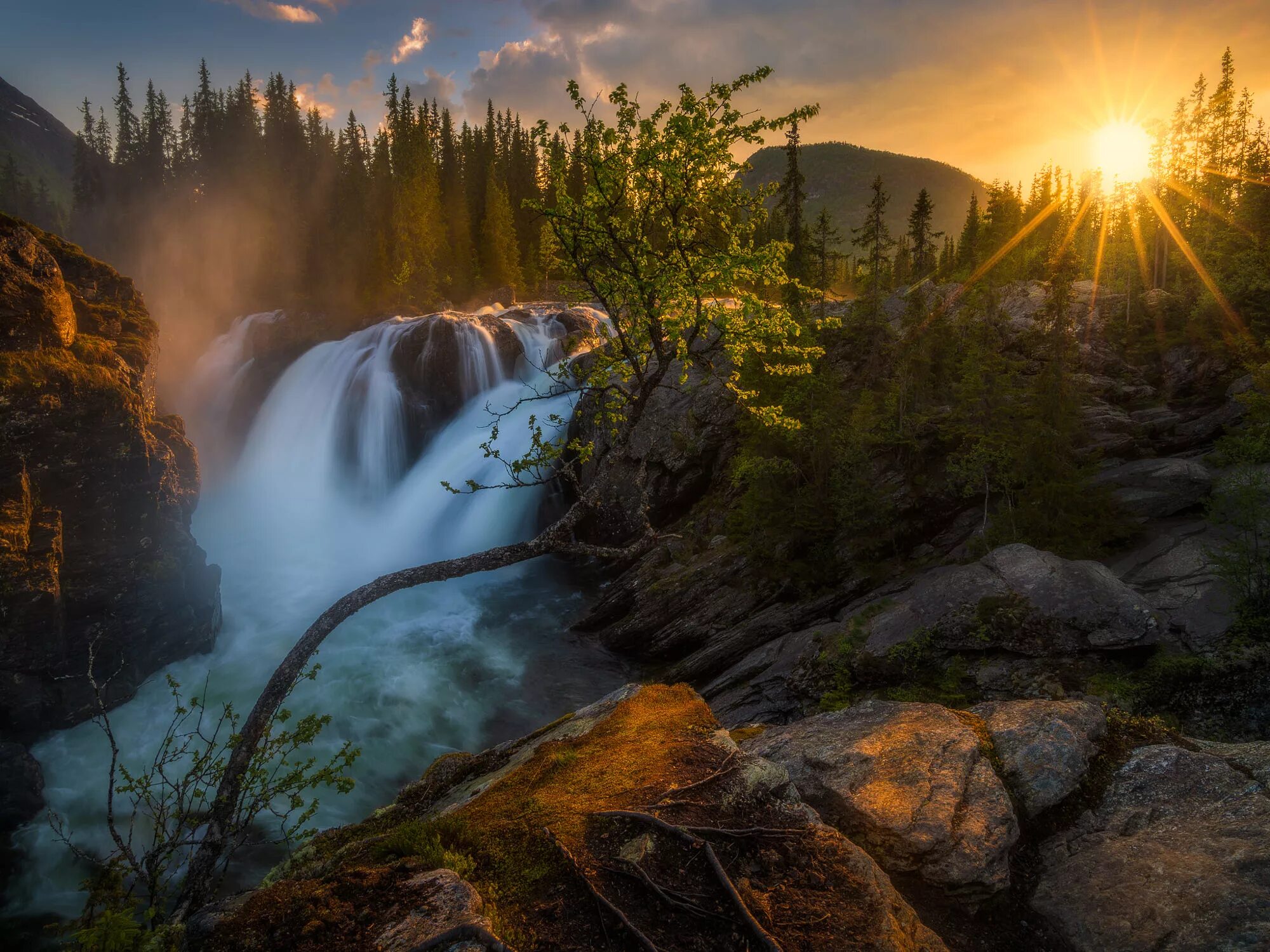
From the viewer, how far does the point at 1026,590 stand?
1167 cm

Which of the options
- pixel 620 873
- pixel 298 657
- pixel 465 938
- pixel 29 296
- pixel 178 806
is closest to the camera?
pixel 465 938

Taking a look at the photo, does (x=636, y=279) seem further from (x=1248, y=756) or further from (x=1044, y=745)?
(x=1248, y=756)

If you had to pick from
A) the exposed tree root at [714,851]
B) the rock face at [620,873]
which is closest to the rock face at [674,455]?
the rock face at [620,873]

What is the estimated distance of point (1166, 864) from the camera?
462 cm

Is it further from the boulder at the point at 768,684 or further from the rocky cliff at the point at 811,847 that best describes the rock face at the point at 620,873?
the boulder at the point at 768,684

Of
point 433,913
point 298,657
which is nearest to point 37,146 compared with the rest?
point 298,657

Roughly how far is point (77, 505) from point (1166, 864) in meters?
24.2

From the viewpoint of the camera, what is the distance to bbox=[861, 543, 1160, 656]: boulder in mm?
10836

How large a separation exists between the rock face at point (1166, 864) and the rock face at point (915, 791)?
0.54 m

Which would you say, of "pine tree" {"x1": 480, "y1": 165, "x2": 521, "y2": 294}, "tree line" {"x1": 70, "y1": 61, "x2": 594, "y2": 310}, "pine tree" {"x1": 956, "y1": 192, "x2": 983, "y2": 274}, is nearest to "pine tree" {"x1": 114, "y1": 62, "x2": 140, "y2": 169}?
"tree line" {"x1": 70, "y1": 61, "x2": 594, "y2": 310}

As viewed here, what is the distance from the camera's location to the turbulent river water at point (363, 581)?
15.6 meters

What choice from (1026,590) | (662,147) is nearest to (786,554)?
(1026,590)

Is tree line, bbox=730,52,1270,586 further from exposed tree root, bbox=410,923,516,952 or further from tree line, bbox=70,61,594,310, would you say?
tree line, bbox=70,61,594,310

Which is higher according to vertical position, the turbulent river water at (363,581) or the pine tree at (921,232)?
the pine tree at (921,232)
